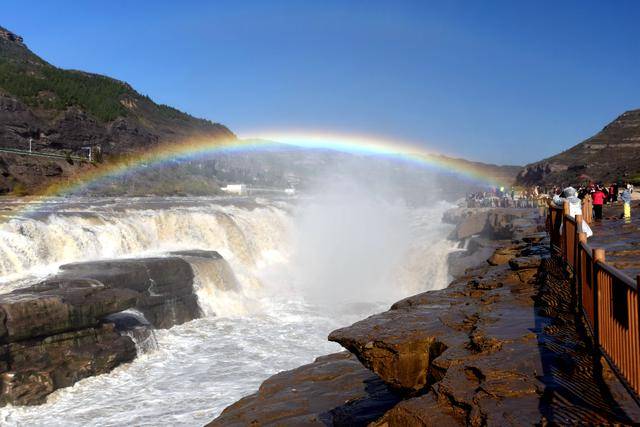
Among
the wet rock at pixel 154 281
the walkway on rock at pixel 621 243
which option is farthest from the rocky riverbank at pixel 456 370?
the wet rock at pixel 154 281

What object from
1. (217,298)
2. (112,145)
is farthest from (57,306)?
(112,145)

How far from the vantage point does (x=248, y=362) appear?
43.5 feet

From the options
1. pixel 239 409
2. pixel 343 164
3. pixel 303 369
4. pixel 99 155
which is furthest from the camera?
pixel 343 164

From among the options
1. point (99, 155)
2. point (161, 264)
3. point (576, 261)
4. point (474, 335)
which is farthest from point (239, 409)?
point (99, 155)

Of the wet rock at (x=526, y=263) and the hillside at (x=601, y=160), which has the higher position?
the hillside at (x=601, y=160)

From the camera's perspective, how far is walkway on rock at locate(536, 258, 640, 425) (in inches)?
136

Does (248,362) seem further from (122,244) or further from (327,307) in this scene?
(122,244)

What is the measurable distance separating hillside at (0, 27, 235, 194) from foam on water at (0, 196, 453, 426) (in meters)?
25.5

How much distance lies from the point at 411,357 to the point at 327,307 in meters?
14.7

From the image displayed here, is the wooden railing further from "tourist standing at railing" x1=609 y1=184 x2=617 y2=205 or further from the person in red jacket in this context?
"tourist standing at railing" x1=609 y1=184 x2=617 y2=205

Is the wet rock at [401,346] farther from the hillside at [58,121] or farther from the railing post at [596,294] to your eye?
the hillside at [58,121]

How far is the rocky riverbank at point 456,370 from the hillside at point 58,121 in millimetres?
42352

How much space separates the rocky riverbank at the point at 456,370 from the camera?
391cm

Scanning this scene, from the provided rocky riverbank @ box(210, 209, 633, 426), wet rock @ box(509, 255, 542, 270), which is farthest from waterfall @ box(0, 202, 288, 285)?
wet rock @ box(509, 255, 542, 270)
